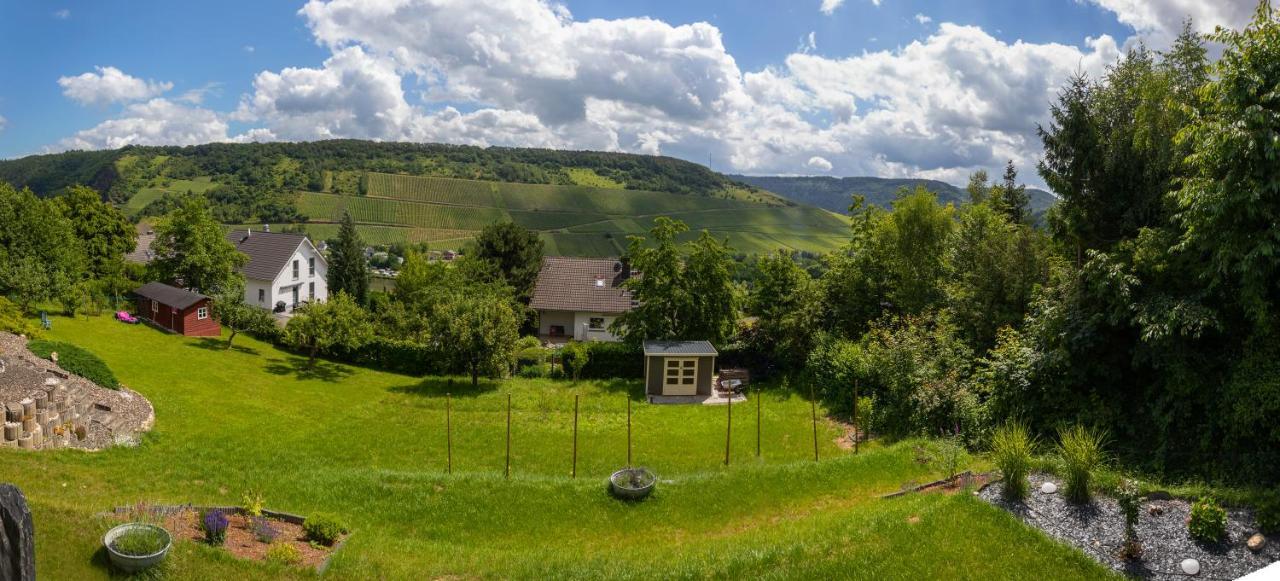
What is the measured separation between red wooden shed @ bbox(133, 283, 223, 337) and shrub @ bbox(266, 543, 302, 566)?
29.4 m

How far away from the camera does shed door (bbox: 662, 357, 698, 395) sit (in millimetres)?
28594

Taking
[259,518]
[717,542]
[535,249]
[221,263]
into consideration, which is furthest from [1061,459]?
[221,263]

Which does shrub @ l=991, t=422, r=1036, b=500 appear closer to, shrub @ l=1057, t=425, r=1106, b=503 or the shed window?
shrub @ l=1057, t=425, r=1106, b=503

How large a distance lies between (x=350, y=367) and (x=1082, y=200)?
30509 mm

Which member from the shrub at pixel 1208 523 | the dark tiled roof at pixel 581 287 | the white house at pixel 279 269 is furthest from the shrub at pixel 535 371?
the shrub at pixel 1208 523

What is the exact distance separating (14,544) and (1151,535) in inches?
488

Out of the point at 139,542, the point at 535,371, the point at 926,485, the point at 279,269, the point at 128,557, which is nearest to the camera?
the point at 128,557

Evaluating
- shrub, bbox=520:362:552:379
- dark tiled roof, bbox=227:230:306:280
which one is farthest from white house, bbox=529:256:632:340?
dark tiled roof, bbox=227:230:306:280

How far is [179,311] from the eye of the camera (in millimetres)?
33844

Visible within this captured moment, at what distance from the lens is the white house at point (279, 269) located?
47062mm

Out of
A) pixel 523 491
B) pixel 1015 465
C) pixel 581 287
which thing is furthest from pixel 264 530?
pixel 581 287

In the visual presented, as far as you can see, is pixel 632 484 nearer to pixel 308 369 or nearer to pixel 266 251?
pixel 308 369

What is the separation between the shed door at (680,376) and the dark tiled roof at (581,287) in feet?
44.0

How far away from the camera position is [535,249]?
46.9 m
